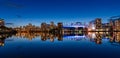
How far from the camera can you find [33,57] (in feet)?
81.8

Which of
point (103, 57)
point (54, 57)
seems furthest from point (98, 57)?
point (54, 57)

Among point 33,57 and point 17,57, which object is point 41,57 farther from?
point 17,57

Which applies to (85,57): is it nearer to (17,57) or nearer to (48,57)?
(48,57)

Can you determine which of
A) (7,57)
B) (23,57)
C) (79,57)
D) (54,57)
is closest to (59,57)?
(54,57)

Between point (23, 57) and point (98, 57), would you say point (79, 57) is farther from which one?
point (23, 57)

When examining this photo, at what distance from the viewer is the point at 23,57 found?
25297mm

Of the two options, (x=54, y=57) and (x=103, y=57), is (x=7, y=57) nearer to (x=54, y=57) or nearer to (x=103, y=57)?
(x=54, y=57)

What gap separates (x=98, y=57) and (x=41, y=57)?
5953 millimetres

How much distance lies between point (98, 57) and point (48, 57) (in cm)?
527

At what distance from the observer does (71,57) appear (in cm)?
2509

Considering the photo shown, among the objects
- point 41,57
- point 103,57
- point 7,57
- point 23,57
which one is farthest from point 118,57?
point 7,57

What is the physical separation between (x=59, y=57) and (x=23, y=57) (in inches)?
151

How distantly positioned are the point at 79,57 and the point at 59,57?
212 cm

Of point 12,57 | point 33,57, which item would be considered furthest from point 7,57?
point 33,57
